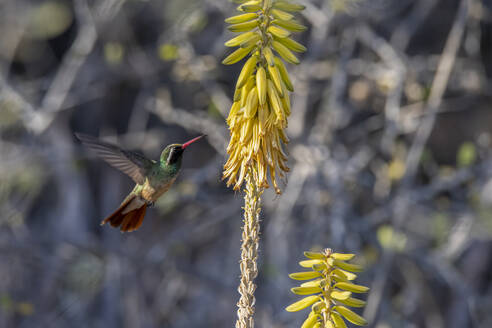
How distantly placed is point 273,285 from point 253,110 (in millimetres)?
4119

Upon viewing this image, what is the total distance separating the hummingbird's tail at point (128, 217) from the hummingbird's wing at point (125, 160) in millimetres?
304

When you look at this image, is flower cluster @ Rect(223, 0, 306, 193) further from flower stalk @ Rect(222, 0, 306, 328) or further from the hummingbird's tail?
the hummingbird's tail

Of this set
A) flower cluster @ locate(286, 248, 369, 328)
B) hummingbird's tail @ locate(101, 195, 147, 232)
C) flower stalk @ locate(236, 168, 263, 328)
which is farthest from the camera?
hummingbird's tail @ locate(101, 195, 147, 232)

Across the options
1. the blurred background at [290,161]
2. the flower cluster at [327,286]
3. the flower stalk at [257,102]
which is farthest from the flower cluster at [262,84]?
the blurred background at [290,161]

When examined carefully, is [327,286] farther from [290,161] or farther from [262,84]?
[290,161]

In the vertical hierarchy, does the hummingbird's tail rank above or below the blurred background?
below

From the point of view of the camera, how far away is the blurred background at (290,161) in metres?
4.78

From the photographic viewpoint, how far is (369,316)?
4.84 meters

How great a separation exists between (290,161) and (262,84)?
3813mm

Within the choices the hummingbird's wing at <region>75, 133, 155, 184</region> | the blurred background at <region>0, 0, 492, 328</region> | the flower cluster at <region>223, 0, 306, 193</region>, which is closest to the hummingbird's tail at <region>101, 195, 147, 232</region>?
the hummingbird's wing at <region>75, 133, 155, 184</region>

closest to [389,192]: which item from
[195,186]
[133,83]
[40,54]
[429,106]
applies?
[429,106]

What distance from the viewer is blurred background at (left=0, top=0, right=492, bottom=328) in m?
4.78

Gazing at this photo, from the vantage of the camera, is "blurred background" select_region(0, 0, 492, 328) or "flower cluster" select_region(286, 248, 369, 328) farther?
"blurred background" select_region(0, 0, 492, 328)

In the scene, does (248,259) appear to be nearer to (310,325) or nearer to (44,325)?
(310,325)
